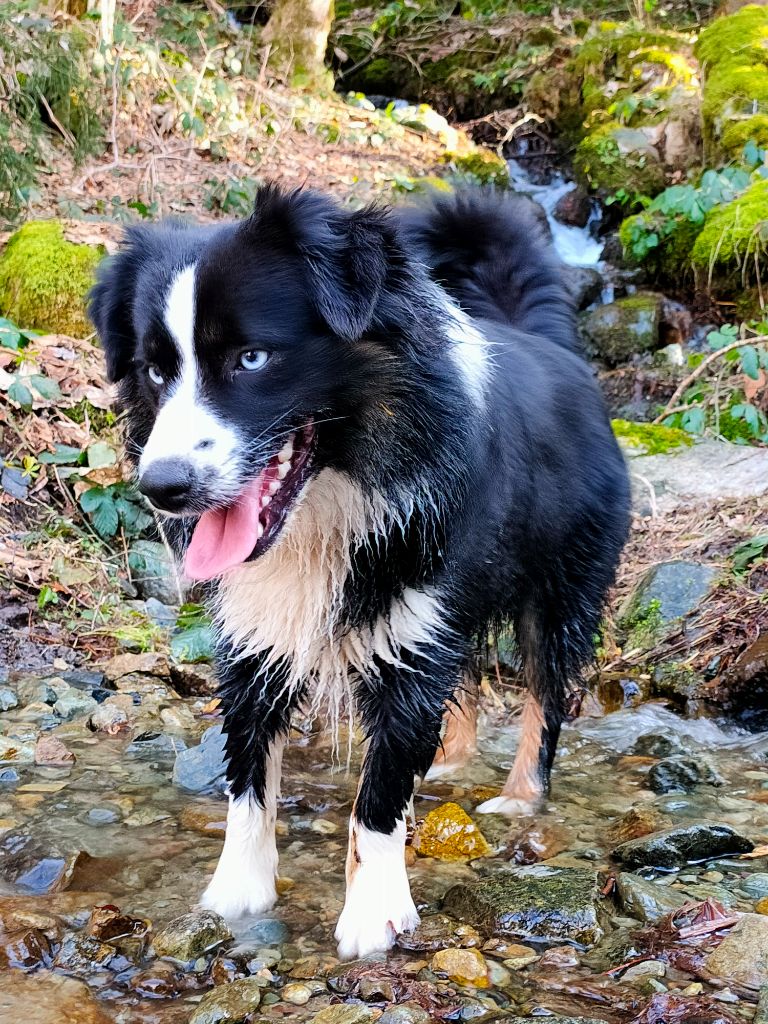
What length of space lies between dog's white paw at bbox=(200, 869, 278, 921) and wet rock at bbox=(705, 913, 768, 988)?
119 centimetres

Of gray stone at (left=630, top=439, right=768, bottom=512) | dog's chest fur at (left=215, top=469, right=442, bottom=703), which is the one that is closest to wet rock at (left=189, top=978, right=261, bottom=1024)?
dog's chest fur at (left=215, top=469, right=442, bottom=703)

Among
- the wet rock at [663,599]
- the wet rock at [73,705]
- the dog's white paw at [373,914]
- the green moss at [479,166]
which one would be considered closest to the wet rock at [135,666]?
the wet rock at [73,705]

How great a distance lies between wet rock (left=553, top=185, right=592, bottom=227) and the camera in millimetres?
11258

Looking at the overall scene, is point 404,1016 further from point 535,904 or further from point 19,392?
point 19,392

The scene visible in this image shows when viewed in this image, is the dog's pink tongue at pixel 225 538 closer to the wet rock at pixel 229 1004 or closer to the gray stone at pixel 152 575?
the wet rock at pixel 229 1004

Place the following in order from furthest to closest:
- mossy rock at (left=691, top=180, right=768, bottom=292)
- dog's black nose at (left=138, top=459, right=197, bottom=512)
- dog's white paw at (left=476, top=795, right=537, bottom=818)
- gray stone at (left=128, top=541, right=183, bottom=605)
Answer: mossy rock at (left=691, top=180, right=768, bottom=292) < gray stone at (left=128, top=541, right=183, bottom=605) < dog's white paw at (left=476, top=795, right=537, bottom=818) < dog's black nose at (left=138, top=459, right=197, bottom=512)

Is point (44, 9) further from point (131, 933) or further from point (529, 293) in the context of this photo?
point (131, 933)

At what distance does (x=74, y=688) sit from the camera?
433cm

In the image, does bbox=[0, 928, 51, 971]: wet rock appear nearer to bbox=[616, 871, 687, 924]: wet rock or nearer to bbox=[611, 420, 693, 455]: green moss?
bbox=[616, 871, 687, 924]: wet rock

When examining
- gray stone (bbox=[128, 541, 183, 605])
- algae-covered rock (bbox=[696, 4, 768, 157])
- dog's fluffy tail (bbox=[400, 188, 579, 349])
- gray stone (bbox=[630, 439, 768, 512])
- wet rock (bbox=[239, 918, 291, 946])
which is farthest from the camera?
algae-covered rock (bbox=[696, 4, 768, 157])

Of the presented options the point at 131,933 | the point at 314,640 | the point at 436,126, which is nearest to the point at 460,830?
the point at 314,640

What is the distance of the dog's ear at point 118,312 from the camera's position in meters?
2.86

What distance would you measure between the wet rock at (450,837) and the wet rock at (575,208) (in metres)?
9.04

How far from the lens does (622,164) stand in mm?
10984
